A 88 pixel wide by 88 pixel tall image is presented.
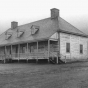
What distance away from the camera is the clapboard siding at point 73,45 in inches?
1042

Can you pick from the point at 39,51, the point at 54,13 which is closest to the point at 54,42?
the point at 39,51

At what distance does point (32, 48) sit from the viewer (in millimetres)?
30328

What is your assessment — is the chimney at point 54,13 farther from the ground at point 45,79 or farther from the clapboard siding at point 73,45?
the ground at point 45,79

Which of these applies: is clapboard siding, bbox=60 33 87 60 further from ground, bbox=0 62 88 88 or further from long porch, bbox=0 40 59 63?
ground, bbox=0 62 88 88

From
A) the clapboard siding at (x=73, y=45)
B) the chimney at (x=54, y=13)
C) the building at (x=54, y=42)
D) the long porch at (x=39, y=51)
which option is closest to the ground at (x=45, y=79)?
the long porch at (x=39, y=51)

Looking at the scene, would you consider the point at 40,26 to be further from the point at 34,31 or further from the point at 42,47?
the point at 42,47

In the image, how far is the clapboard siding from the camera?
26469mm

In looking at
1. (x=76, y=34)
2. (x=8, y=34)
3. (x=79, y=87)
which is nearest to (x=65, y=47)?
(x=76, y=34)

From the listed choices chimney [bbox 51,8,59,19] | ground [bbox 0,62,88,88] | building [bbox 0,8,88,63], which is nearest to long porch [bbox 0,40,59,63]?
building [bbox 0,8,88,63]

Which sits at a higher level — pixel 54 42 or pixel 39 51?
pixel 54 42

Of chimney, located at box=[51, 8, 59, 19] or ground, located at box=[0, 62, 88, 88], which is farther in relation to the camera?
chimney, located at box=[51, 8, 59, 19]

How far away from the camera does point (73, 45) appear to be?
1112 inches

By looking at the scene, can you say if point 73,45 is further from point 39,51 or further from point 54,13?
point 54,13

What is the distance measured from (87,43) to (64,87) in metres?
24.7
